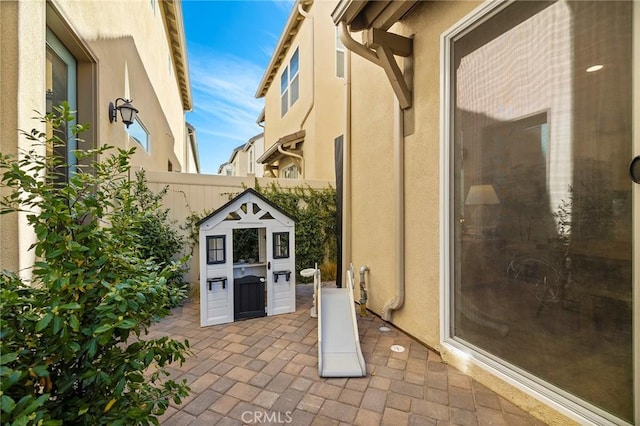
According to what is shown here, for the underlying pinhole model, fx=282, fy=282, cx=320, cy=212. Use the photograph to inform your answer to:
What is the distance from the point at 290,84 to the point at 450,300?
914 centimetres

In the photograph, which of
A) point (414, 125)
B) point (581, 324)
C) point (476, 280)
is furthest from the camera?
point (414, 125)

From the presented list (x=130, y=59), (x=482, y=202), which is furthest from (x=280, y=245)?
(x=130, y=59)

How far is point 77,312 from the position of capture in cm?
139

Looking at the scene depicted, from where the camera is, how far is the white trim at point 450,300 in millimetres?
1957

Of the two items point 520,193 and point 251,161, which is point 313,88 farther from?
point 251,161

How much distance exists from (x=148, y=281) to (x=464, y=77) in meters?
3.45

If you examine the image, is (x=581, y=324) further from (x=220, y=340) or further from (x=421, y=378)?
(x=220, y=340)

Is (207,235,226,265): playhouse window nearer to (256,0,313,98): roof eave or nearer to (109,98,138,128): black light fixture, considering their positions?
(109,98,138,128): black light fixture

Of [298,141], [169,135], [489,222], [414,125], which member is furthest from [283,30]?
[489,222]

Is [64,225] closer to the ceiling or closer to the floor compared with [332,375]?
closer to the ceiling

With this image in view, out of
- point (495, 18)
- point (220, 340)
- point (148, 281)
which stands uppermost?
point (495, 18)

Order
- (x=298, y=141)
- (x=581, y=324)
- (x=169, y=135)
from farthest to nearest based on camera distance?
(x=169, y=135) < (x=298, y=141) < (x=581, y=324)

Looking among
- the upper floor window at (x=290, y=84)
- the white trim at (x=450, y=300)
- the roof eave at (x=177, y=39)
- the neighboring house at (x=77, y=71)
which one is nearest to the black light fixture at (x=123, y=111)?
the neighboring house at (x=77, y=71)

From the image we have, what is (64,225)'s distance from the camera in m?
1.48
